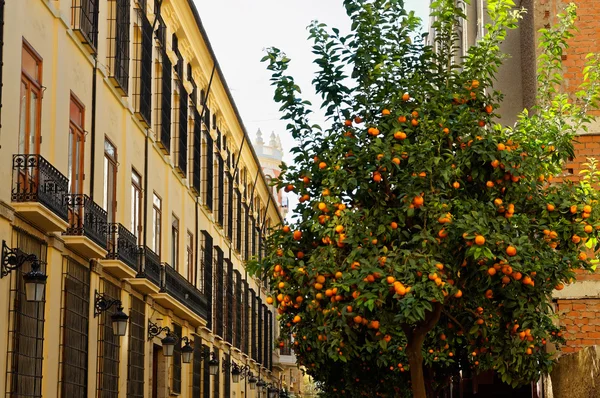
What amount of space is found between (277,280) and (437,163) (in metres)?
2.66

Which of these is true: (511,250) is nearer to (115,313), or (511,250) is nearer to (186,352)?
(115,313)

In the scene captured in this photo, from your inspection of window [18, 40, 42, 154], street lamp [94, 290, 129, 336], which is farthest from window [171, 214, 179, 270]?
window [18, 40, 42, 154]

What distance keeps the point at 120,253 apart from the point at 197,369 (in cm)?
1190

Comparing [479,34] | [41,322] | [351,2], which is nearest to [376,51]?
[351,2]

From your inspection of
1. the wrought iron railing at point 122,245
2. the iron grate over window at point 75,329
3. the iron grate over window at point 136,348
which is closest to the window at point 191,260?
the iron grate over window at point 136,348

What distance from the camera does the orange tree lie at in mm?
12383

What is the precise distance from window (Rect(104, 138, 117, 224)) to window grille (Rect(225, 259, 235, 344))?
A: 673 inches

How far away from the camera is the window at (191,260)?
31.9 meters

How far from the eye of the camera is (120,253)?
68.4 ft

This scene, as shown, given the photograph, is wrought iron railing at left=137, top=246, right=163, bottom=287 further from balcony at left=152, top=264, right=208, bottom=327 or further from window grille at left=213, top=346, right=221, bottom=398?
window grille at left=213, top=346, right=221, bottom=398

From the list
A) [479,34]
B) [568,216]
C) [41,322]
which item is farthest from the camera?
[479,34]

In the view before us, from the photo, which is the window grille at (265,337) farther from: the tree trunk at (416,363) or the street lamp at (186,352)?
the tree trunk at (416,363)

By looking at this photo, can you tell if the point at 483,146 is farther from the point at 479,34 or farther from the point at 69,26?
the point at 479,34

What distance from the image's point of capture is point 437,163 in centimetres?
1252
